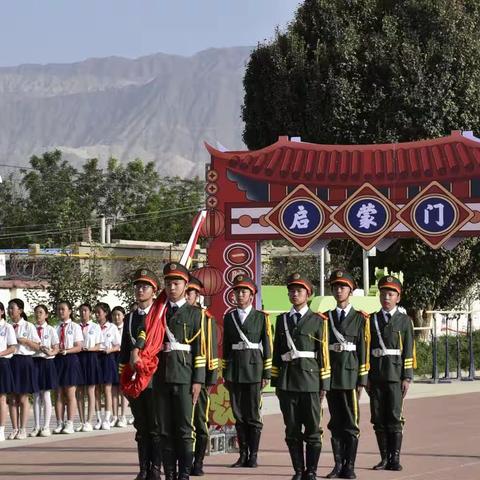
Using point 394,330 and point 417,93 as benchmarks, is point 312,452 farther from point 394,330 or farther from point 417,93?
point 417,93

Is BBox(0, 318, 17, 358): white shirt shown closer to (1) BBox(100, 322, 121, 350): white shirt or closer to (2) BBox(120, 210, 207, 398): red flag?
(1) BBox(100, 322, 121, 350): white shirt

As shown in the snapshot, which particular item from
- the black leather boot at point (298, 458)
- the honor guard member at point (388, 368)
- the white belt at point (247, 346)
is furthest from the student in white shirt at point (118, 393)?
the black leather boot at point (298, 458)

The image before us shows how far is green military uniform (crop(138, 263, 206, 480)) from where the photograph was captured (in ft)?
39.1

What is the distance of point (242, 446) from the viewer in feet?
47.7

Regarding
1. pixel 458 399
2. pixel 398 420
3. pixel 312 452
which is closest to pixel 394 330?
pixel 398 420

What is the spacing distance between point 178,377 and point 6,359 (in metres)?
5.89

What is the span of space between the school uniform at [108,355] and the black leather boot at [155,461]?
252 inches

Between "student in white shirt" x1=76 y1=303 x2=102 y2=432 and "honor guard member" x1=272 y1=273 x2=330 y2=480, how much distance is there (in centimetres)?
586

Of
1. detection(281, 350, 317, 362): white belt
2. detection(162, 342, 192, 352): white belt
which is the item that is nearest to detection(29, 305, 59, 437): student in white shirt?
detection(281, 350, 317, 362): white belt

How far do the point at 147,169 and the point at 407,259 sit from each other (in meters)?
33.2

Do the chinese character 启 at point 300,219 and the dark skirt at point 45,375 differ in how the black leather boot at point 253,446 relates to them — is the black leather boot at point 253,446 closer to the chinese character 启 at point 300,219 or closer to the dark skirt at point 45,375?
the chinese character 启 at point 300,219

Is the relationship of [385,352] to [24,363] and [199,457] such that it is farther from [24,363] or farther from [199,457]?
[24,363]

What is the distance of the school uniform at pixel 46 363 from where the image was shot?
58.5 feet

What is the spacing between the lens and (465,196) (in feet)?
52.4
